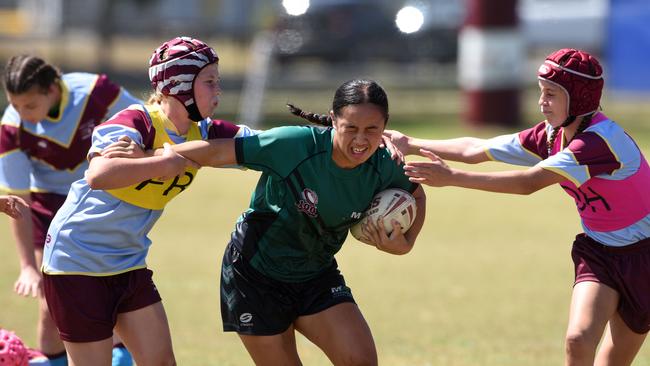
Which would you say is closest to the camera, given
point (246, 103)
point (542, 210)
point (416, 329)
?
point (416, 329)

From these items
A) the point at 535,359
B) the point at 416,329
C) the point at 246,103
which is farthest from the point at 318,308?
the point at 246,103

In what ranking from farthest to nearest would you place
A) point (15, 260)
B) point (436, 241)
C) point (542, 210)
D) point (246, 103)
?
point (246, 103) → point (542, 210) → point (436, 241) → point (15, 260)

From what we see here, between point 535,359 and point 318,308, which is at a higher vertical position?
point 318,308

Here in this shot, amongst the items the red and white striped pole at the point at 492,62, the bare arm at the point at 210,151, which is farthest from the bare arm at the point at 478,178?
the red and white striped pole at the point at 492,62

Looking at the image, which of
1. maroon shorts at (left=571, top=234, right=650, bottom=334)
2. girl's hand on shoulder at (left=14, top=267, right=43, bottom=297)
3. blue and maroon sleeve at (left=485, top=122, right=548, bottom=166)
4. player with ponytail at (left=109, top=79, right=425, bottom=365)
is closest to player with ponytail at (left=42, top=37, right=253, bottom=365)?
player with ponytail at (left=109, top=79, right=425, bottom=365)

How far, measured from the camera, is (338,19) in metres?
27.1

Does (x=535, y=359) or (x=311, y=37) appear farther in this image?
(x=311, y=37)

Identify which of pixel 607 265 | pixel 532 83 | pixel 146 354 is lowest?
pixel 532 83

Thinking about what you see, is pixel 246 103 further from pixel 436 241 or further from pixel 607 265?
pixel 607 265

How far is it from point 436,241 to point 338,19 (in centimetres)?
1596

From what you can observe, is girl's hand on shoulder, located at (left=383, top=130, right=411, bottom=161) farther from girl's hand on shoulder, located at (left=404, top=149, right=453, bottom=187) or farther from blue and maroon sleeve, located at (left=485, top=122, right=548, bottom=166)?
girl's hand on shoulder, located at (left=404, top=149, right=453, bottom=187)

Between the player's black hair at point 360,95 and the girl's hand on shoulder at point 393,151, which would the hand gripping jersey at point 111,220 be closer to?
the player's black hair at point 360,95

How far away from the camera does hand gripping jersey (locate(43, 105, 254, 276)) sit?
5.25 meters

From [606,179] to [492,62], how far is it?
579 inches
